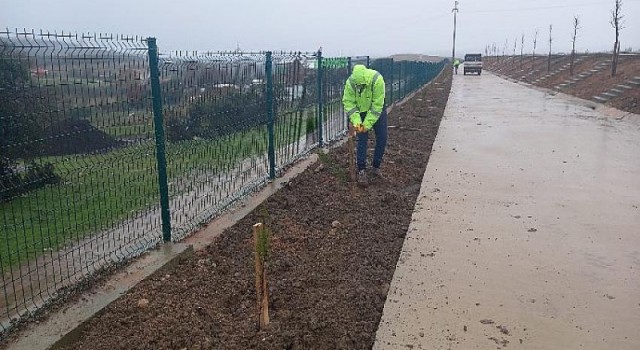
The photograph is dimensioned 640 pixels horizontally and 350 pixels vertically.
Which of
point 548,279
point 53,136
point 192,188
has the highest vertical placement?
point 53,136

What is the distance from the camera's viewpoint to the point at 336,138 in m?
10.7

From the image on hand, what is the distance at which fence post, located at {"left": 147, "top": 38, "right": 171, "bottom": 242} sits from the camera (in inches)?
158

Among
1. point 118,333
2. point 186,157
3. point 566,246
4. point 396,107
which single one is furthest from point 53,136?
point 396,107

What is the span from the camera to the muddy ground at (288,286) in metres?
3.19

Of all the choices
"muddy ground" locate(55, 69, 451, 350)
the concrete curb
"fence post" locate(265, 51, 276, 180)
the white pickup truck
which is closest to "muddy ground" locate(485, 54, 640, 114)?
the white pickup truck

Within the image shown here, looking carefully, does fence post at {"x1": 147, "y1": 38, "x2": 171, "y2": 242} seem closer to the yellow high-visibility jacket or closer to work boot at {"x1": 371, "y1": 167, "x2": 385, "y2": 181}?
the yellow high-visibility jacket

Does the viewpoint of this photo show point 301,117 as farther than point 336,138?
No

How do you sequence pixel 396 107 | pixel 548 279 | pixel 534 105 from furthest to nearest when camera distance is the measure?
1. pixel 534 105
2. pixel 396 107
3. pixel 548 279

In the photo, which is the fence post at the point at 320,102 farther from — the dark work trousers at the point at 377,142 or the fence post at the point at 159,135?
the fence post at the point at 159,135

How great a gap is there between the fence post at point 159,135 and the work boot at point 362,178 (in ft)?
9.58

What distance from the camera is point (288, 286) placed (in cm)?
392

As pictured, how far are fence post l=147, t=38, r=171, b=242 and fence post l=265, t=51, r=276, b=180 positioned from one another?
2418 mm

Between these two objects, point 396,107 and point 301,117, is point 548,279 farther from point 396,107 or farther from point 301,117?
point 396,107

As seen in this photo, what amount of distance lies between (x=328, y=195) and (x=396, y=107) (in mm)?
10866
